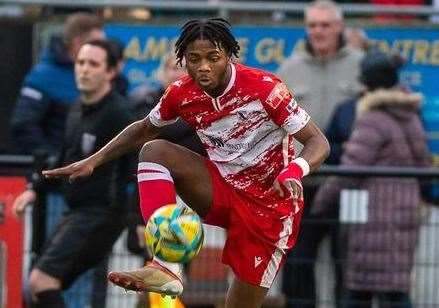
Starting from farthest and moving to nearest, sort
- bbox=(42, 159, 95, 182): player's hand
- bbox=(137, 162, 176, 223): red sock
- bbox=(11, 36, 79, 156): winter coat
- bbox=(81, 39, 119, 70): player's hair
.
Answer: bbox=(11, 36, 79, 156): winter coat, bbox=(81, 39, 119, 70): player's hair, bbox=(42, 159, 95, 182): player's hand, bbox=(137, 162, 176, 223): red sock

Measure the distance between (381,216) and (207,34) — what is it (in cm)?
330

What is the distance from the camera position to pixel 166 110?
9.61m

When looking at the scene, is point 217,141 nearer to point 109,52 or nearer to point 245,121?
point 245,121

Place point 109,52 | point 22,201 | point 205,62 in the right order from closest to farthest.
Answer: point 205,62 → point 22,201 → point 109,52

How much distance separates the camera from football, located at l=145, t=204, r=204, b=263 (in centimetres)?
901

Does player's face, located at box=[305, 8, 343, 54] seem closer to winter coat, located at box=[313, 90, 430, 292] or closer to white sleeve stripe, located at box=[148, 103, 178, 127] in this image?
winter coat, located at box=[313, 90, 430, 292]

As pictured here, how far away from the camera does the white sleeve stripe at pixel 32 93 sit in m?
12.6

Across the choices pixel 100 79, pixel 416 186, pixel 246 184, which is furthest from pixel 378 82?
pixel 246 184

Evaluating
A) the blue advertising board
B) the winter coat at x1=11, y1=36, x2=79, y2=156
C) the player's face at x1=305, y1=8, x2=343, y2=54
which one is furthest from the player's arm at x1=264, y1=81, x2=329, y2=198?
the blue advertising board

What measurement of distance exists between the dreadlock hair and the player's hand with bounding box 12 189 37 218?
2.86 metres

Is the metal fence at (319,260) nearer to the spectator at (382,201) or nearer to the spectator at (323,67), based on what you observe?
the spectator at (382,201)

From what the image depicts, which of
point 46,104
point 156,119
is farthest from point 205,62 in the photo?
point 46,104

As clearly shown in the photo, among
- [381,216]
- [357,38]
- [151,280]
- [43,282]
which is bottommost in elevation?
[43,282]

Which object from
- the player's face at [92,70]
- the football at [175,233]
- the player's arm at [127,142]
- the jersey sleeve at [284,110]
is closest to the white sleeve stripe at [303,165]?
the jersey sleeve at [284,110]
